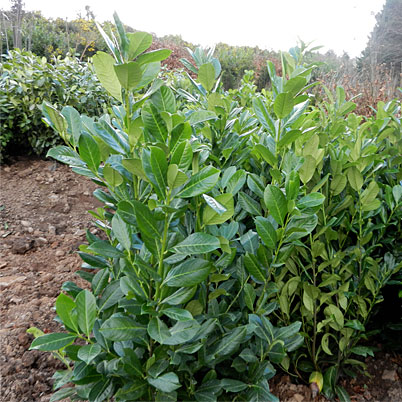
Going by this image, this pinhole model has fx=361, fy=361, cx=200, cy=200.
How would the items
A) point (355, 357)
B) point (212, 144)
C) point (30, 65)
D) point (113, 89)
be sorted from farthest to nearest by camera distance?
point (30, 65) → point (355, 357) → point (212, 144) → point (113, 89)

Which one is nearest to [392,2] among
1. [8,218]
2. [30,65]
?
[30,65]

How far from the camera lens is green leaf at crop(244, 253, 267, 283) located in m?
1.08

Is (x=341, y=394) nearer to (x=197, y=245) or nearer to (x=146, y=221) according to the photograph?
(x=197, y=245)

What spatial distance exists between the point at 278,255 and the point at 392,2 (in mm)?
25271

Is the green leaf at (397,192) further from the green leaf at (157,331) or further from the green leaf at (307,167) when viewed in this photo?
the green leaf at (157,331)

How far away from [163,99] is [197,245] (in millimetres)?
408

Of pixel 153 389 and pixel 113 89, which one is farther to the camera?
pixel 153 389

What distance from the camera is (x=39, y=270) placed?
2391 mm

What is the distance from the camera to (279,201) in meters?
1.02

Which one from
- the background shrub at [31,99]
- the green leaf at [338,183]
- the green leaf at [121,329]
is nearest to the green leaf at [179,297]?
the green leaf at [121,329]

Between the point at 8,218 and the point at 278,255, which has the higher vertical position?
the point at 278,255

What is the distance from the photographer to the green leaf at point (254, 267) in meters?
1.08

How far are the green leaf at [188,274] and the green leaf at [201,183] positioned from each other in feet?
0.62

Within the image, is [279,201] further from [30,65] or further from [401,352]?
[30,65]
